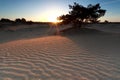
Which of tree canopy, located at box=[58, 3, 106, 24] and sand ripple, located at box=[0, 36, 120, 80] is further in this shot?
tree canopy, located at box=[58, 3, 106, 24]

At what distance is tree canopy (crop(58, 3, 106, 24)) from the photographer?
17.8m

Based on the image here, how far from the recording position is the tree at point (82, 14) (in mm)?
17766

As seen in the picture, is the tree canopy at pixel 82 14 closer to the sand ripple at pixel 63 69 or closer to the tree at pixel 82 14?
the tree at pixel 82 14

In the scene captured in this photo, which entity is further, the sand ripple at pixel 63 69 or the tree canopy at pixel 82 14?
the tree canopy at pixel 82 14

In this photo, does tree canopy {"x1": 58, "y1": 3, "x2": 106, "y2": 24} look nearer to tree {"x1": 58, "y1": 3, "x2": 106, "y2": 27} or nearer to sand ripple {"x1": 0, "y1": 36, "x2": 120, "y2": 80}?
tree {"x1": 58, "y1": 3, "x2": 106, "y2": 27}

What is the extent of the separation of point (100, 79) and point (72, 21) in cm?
1510

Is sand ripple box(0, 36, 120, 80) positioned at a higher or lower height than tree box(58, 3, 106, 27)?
lower

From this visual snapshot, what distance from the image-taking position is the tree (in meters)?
17.8

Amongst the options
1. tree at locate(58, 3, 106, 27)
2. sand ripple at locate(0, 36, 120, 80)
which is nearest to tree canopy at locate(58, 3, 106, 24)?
tree at locate(58, 3, 106, 27)

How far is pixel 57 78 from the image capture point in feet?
13.5

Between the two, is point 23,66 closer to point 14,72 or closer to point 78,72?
point 14,72

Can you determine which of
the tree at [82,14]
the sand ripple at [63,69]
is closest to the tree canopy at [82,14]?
the tree at [82,14]

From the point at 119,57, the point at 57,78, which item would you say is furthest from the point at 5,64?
the point at 119,57

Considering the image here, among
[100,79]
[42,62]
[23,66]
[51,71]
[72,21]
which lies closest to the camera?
[100,79]
